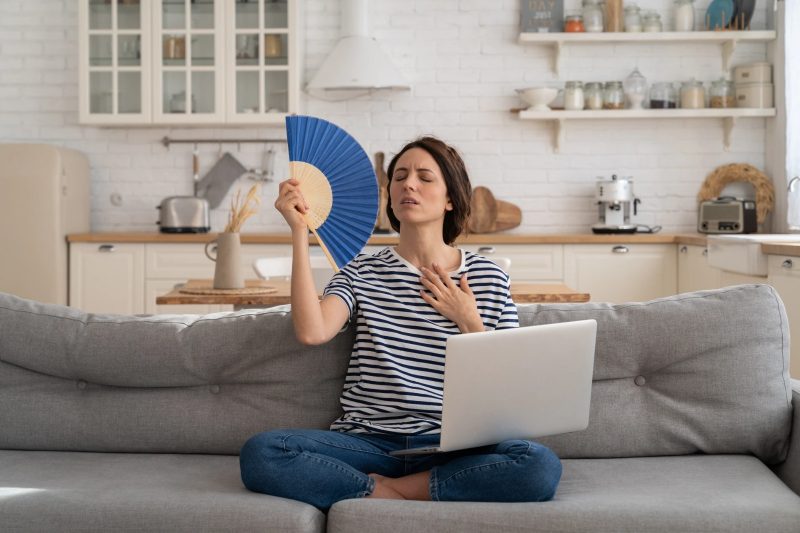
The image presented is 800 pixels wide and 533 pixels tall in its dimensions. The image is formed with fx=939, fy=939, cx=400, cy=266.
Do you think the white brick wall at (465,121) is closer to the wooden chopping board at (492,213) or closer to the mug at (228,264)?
the wooden chopping board at (492,213)

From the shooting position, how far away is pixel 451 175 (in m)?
2.23

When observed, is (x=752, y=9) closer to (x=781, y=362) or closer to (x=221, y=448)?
(x=781, y=362)

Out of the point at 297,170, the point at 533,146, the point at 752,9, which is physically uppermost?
the point at 752,9

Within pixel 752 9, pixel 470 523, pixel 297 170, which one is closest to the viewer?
pixel 470 523

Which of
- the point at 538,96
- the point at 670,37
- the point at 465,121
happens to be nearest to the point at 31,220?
the point at 465,121

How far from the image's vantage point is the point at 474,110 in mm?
5766

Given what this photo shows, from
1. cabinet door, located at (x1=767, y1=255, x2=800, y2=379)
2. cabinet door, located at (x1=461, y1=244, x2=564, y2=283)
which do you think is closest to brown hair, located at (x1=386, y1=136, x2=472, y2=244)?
cabinet door, located at (x1=767, y1=255, x2=800, y2=379)

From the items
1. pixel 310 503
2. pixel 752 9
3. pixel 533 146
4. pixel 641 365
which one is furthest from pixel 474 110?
pixel 310 503

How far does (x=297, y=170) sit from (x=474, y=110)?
12.5 ft

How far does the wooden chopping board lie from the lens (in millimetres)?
5652

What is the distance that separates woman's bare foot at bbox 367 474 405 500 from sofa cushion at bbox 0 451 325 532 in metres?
0.12

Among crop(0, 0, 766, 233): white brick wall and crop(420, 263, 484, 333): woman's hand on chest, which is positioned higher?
crop(0, 0, 766, 233): white brick wall

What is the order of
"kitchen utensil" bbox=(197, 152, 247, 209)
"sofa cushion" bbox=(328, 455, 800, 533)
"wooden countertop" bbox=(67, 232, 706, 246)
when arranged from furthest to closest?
"kitchen utensil" bbox=(197, 152, 247, 209) < "wooden countertop" bbox=(67, 232, 706, 246) < "sofa cushion" bbox=(328, 455, 800, 533)

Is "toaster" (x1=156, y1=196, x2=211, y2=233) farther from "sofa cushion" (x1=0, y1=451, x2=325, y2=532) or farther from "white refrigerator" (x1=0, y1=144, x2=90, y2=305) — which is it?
"sofa cushion" (x1=0, y1=451, x2=325, y2=532)
